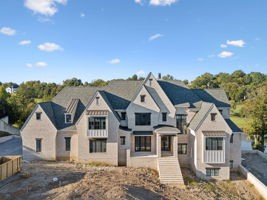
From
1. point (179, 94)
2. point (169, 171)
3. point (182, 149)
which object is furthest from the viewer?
point (179, 94)

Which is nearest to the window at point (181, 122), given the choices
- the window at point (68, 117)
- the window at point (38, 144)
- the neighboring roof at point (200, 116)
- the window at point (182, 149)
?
the neighboring roof at point (200, 116)

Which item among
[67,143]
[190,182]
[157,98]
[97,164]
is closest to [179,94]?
[157,98]

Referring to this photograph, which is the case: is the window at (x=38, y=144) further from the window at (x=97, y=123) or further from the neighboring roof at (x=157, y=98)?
the neighboring roof at (x=157, y=98)

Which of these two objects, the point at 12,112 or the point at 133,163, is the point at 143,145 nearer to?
the point at 133,163

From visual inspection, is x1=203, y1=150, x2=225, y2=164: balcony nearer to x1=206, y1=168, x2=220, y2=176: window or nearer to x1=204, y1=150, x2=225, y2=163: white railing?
x1=204, y1=150, x2=225, y2=163: white railing

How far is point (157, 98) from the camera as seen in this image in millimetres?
31750

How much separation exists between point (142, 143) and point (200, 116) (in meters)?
8.16

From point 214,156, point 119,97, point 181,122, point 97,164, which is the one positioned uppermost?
point 119,97

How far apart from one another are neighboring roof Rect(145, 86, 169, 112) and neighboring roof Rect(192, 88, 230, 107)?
254 inches

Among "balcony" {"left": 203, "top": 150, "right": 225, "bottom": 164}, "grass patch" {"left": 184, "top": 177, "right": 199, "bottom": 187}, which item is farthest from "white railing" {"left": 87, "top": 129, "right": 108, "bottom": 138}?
"balcony" {"left": 203, "top": 150, "right": 225, "bottom": 164}

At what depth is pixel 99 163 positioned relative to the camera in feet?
95.9

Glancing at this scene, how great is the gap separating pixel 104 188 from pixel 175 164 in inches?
408

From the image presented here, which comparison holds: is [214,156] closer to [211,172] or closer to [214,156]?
[214,156]

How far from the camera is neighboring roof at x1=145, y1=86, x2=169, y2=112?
3141 cm
